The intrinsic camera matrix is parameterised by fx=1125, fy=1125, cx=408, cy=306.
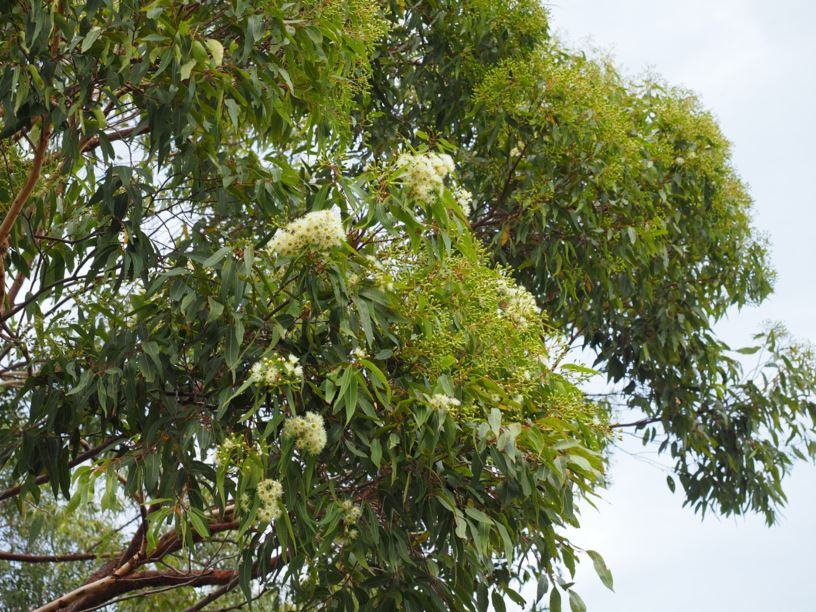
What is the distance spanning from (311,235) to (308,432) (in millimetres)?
545

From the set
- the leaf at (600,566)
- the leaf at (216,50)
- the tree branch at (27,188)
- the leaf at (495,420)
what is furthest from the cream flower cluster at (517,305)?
the tree branch at (27,188)

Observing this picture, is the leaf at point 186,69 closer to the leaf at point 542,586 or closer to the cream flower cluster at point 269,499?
the cream flower cluster at point 269,499

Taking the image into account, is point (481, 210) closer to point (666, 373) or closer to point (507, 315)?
point (666, 373)

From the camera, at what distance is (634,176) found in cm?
554

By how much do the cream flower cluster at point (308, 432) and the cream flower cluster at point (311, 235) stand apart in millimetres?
458

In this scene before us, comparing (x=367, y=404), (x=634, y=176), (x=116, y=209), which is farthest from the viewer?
(x=634, y=176)

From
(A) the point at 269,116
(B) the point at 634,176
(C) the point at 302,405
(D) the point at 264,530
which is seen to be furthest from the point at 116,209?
(B) the point at 634,176

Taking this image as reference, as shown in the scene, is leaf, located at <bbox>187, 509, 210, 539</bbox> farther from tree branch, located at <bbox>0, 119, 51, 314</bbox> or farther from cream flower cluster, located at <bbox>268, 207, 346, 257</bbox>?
tree branch, located at <bbox>0, 119, 51, 314</bbox>

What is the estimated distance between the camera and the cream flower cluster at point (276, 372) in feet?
10.1

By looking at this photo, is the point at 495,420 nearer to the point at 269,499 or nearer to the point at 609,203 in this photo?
the point at 269,499

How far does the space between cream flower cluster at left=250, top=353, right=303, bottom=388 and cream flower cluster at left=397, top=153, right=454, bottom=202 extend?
1.96ft

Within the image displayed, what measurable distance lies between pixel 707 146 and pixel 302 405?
11.9ft

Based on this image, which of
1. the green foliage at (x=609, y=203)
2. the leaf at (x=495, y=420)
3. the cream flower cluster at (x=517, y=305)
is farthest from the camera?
the green foliage at (x=609, y=203)

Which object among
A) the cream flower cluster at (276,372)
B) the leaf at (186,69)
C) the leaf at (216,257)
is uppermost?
the leaf at (186,69)
